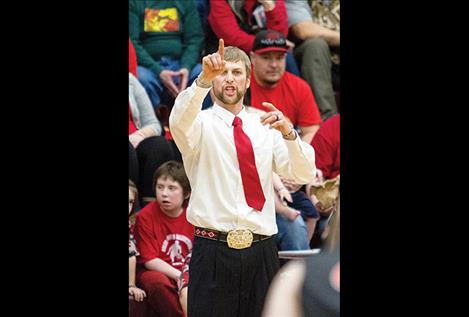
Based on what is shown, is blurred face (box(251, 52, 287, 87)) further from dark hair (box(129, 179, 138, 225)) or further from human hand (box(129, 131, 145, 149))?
dark hair (box(129, 179, 138, 225))

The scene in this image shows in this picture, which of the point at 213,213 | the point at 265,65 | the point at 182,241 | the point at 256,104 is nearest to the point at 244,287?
the point at 213,213

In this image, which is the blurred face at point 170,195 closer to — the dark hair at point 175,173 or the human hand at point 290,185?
the dark hair at point 175,173

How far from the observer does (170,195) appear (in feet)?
10.2

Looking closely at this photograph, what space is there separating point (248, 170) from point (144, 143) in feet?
2.35

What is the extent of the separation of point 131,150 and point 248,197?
74 centimetres

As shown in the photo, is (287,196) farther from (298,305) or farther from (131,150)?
(298,305)

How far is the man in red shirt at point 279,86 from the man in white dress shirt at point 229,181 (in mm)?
426

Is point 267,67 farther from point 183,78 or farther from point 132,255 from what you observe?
point 132,255

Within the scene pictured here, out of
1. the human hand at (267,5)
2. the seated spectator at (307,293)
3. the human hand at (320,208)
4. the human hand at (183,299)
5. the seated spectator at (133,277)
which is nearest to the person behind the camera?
the seated spectator at (307,293)

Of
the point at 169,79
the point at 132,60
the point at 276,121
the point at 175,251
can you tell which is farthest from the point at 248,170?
the point at 132,60

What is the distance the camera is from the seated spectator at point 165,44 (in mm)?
3301

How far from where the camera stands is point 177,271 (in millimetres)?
3068

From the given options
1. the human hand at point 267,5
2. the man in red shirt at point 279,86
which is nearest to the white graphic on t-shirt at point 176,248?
the man in red shirt at point 279,86

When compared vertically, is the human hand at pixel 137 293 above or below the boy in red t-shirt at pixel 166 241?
below
